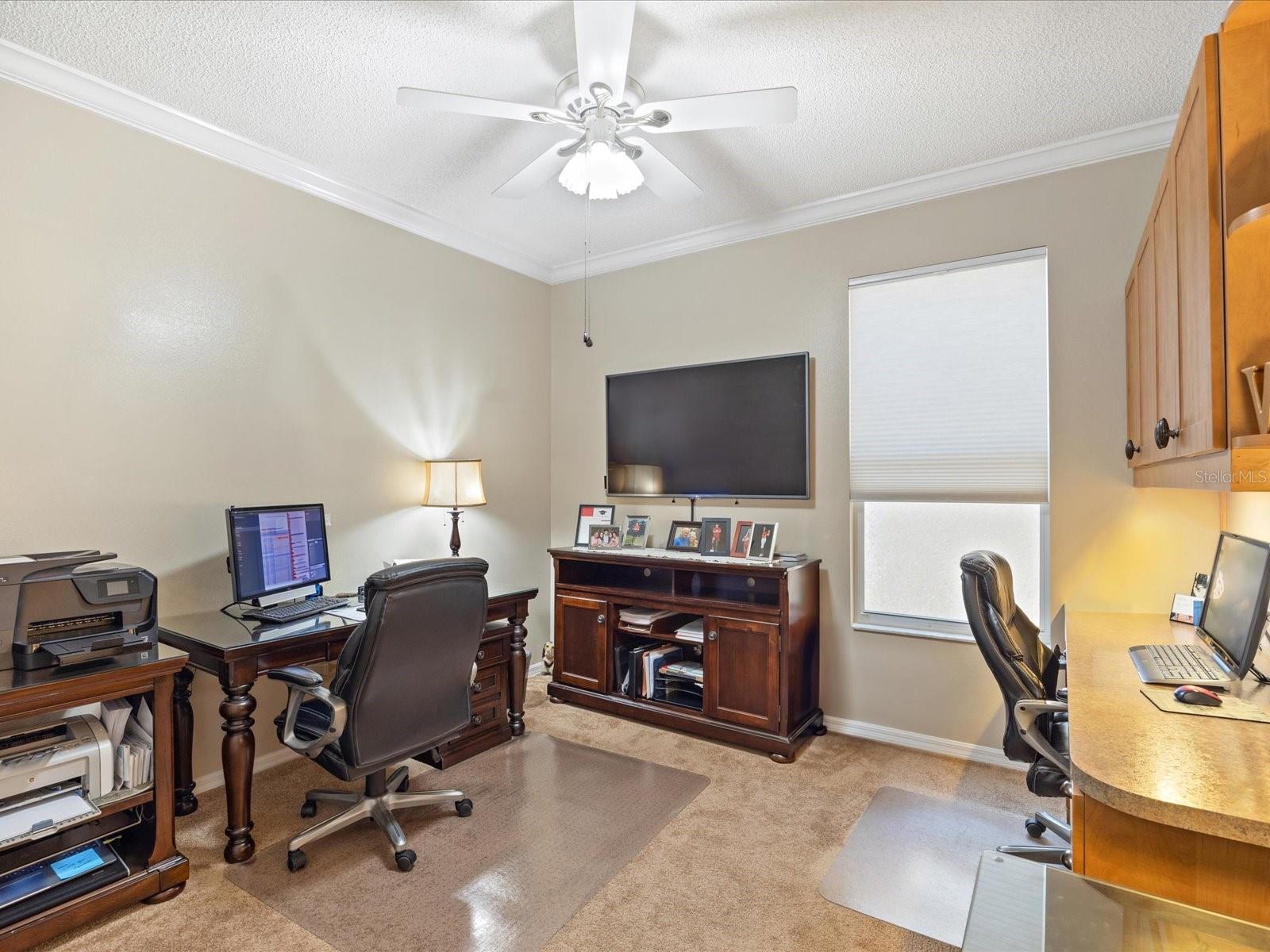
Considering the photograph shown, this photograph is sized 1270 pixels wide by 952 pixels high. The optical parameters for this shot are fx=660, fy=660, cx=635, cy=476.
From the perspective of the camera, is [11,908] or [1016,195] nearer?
[11,908]

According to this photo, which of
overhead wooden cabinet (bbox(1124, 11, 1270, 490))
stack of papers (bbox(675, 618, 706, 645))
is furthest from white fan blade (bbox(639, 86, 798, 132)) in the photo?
stack of papers (bbox(675, 618, 706, 645))

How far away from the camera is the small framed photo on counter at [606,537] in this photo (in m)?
4.00

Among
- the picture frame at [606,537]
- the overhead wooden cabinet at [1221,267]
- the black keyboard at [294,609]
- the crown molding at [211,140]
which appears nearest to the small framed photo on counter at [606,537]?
the picture frame at [606,537]

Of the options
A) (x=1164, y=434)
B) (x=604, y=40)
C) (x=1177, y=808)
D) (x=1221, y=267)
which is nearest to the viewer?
(x=1177, y=808)

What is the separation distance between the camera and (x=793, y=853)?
2314mm

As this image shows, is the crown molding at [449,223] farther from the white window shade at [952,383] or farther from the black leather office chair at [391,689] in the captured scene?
the black leather office chair at [391,689]

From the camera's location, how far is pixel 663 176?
254 centimetres

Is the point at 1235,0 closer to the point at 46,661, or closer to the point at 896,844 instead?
the point at 896,844

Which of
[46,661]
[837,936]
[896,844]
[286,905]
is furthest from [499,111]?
[896,844]

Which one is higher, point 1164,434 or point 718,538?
point 1164,434

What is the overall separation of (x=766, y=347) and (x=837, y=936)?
2735 mm

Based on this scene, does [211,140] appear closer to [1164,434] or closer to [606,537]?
[606,537]

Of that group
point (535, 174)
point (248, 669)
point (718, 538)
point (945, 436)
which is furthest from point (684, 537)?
point (248, 669)

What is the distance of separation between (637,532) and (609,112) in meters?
2.36
